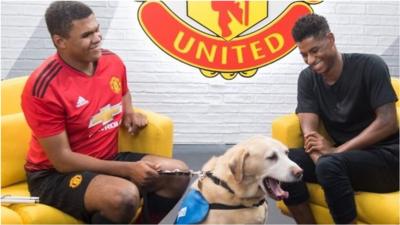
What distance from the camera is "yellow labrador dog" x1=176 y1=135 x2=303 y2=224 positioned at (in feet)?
7.80

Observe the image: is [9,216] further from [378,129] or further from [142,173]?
[378,129]

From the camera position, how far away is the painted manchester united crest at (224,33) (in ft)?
15.5

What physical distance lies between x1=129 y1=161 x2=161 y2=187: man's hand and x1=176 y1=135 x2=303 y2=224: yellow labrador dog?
21 cm

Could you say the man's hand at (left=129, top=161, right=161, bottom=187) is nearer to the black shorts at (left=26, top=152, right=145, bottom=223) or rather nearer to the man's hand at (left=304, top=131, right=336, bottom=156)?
the black shorts at (left=26, top=152, right=145, bottom=223)

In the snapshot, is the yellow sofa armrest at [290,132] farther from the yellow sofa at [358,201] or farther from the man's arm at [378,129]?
the man's arm at [378,129]

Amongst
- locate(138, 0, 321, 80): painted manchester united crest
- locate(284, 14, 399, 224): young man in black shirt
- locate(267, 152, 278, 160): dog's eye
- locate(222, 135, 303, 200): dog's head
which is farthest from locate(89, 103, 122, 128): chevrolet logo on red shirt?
locate(138, 0, 321, 80): painted manchester united crest

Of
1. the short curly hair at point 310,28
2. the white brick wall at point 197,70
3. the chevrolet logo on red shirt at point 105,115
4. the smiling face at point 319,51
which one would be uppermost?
the short curly hair at point 310,28

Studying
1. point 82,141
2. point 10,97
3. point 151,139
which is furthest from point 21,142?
point 151,139

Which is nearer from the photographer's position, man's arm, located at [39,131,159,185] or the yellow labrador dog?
the yellow labrador dog

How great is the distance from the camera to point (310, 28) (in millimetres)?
2795

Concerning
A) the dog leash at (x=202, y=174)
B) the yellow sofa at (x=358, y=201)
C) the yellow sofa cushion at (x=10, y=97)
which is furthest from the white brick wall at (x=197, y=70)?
the dog leash at (x=202, y=174)

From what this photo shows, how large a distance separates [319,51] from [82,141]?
4.03 ft

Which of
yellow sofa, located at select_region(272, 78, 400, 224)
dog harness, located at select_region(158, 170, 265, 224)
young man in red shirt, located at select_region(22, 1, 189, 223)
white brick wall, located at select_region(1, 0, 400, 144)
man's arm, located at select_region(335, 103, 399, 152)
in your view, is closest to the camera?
dog harness, located at select_region(158, 170, 265, 224)

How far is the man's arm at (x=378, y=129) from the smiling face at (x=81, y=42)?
4.25ft
